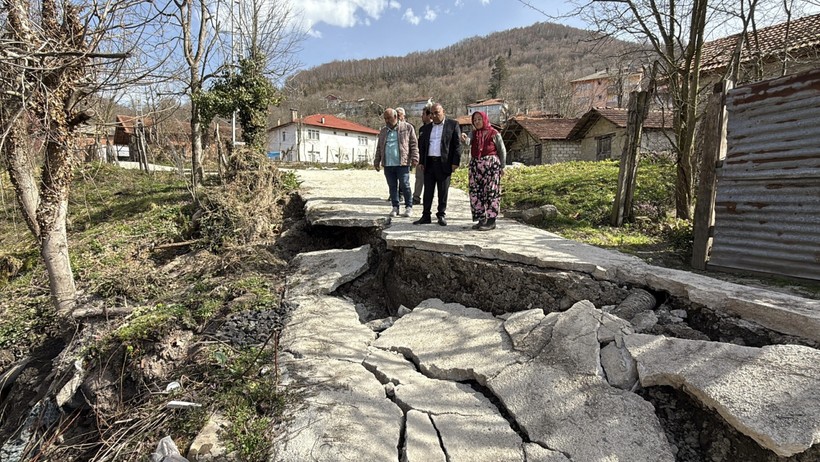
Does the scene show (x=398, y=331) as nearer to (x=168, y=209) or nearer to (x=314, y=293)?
(x=314, y=293)

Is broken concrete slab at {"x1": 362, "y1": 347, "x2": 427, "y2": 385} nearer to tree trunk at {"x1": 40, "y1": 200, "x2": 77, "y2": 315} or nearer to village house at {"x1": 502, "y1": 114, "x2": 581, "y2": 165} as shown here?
tree trunk at {"x1": 40, "y1": 200, "x2": 77, "y2": 315}

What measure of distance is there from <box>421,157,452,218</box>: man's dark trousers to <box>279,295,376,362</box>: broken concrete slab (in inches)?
74.6

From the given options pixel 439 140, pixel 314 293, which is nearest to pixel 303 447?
pixel 314 293

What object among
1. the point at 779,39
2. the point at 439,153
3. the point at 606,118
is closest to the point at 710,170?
the point at 439,153

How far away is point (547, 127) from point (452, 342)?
2582cm

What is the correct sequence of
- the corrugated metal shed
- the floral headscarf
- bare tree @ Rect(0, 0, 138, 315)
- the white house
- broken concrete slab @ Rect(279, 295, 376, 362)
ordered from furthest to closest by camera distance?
the white house < the floral headscarf < bare tree @ Rect(0, 0, 138, 315) < the corrugated metal shed < broken concrete slab @ Rect(279, 295, 376, 362)

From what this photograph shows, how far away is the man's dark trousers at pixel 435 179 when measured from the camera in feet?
18.0

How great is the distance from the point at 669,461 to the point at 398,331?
212cm

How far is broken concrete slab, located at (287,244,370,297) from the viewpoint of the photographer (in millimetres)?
4566

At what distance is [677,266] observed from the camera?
4.49 meters

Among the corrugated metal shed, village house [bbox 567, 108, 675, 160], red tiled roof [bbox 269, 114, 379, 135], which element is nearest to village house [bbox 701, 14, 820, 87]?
the corrugated metal shed

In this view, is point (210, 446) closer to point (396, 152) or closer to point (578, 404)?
point (578, 404)

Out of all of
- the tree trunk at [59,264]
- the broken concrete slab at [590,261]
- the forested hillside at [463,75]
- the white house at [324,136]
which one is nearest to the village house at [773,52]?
the broken concrete slab at [590,261]

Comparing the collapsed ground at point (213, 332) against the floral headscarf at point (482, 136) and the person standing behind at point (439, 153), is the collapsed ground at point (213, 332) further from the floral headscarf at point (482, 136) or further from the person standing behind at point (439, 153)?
the floral headscarf at point (482, 136)
